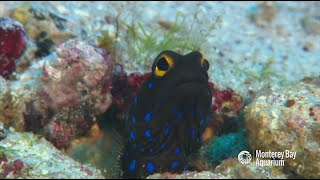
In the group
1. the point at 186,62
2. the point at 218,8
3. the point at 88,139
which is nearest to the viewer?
the point at 186,62

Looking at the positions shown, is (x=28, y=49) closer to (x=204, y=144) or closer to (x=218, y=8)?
(x=204, y=144)

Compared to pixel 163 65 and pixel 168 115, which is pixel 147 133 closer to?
pixel 168 115

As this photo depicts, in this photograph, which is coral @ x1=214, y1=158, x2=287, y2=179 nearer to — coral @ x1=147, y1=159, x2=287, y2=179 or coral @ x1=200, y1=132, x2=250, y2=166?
coral @ x1=147, y1=159, x2=287, y2=179

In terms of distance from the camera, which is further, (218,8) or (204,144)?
(218,8)

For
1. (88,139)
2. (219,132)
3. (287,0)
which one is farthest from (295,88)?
(287,0)

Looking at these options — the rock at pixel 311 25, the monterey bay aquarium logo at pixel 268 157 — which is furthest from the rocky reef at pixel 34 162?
the rock at pixel 311 25

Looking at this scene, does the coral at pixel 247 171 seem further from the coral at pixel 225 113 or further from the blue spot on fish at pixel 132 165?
the coral at pixel 225 113

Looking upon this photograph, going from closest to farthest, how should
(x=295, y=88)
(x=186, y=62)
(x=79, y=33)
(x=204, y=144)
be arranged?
(x=186, y=62), (x=295, y=88), (x=204, y=144), (x=79, y=33)
